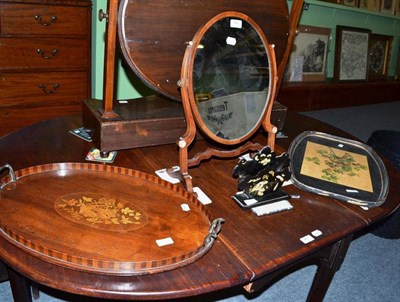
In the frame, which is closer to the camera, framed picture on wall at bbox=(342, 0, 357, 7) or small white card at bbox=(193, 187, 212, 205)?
small white card at bbox=(193, 187, 212, 205)

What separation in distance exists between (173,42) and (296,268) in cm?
116

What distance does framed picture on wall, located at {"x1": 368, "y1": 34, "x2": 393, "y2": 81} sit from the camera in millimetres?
4461

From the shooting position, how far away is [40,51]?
2.32m

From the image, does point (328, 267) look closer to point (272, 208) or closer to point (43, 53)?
point (272, 208)

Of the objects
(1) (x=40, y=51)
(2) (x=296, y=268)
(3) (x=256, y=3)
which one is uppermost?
(3) (x=256, y=3)

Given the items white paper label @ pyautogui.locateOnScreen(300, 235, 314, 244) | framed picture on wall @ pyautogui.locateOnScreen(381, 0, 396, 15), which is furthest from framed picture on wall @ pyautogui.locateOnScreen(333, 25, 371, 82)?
white paper label @ pyautogui.locateOnScreen(300, 235, 314, 244)

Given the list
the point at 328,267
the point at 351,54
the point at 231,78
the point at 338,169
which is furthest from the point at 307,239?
the point at 351,54

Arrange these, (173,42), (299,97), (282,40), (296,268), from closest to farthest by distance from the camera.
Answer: (173,42), (282,40), (296,268), (299,97)

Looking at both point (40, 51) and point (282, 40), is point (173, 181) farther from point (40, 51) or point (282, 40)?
point (40, 51)

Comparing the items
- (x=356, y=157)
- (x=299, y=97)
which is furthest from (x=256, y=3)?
(x=299, y=97)

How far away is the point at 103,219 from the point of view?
86 cm

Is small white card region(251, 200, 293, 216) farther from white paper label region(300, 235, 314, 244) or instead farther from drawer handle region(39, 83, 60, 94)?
drawer handle region(39, 83, 60, 94)

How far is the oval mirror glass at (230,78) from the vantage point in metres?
1.12

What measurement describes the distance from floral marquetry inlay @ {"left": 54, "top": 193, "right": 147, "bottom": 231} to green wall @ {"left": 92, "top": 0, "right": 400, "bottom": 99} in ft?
3.75
